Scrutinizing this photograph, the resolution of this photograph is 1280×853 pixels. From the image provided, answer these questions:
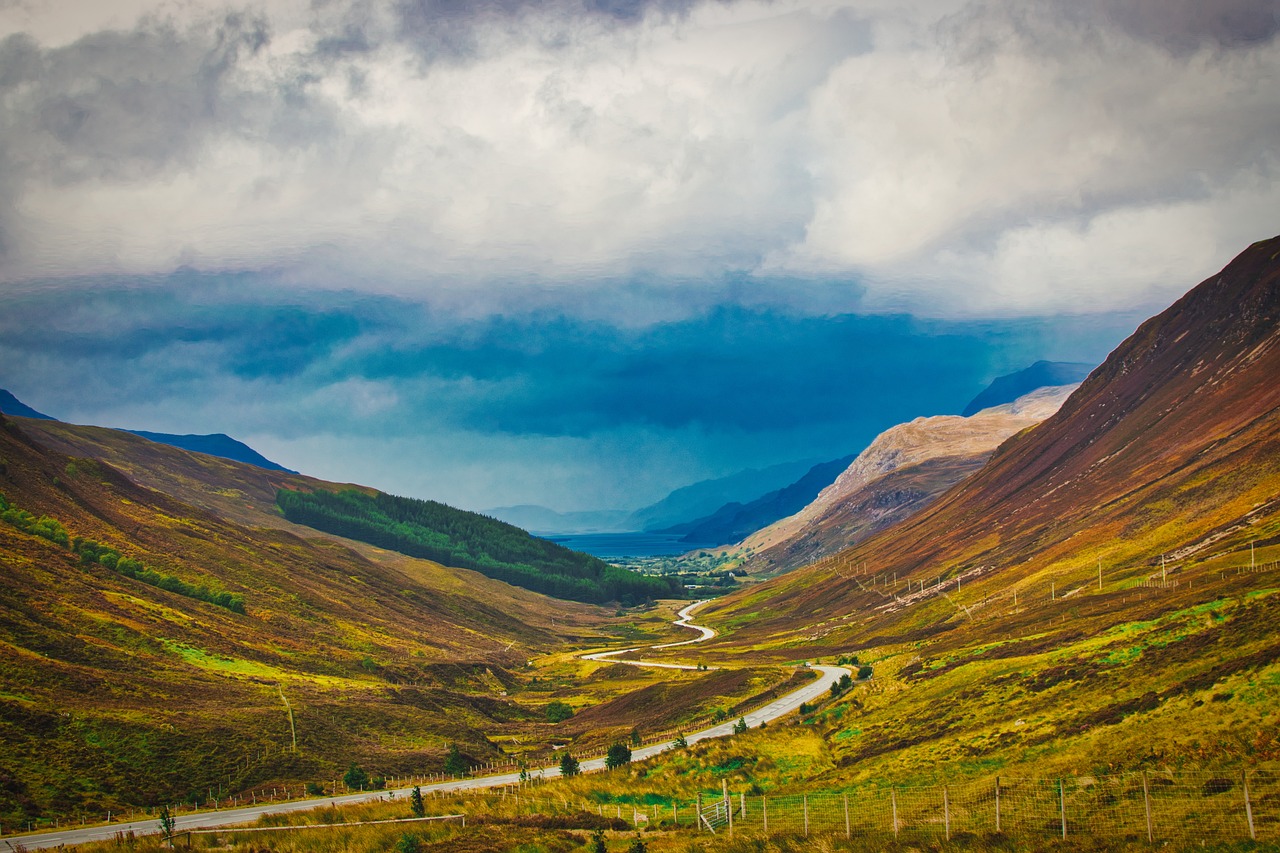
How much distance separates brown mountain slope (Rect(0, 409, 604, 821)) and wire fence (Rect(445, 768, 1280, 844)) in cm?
4072

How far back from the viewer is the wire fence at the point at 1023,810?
31344 mm

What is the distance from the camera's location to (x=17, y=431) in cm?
18888

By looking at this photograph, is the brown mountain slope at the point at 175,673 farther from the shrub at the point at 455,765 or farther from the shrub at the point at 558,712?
the shrub at the point at 558,712

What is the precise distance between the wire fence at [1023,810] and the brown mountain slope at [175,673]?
40.7m

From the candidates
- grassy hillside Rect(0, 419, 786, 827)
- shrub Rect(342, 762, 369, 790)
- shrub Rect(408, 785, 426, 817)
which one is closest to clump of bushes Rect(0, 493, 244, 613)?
grassy hillside Rect(0, 419, 786, 827)

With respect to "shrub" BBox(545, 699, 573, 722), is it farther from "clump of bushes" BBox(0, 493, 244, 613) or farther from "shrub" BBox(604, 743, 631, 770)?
"clump of bushes" BBox(0, 493, 244, 613)

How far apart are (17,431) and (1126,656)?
217081 millimetres

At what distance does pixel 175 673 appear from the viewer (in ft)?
362

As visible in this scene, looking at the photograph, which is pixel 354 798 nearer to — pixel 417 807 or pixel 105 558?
pixel 417 807

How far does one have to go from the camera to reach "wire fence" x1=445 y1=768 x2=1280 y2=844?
3134cm

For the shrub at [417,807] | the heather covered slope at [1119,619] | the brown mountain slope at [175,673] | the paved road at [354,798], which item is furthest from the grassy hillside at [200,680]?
the heather covered slope at [1119,619]

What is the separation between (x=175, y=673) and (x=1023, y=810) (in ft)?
352

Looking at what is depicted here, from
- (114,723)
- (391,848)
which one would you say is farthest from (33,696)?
(391,848)

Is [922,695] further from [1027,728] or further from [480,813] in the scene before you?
[480,813]
